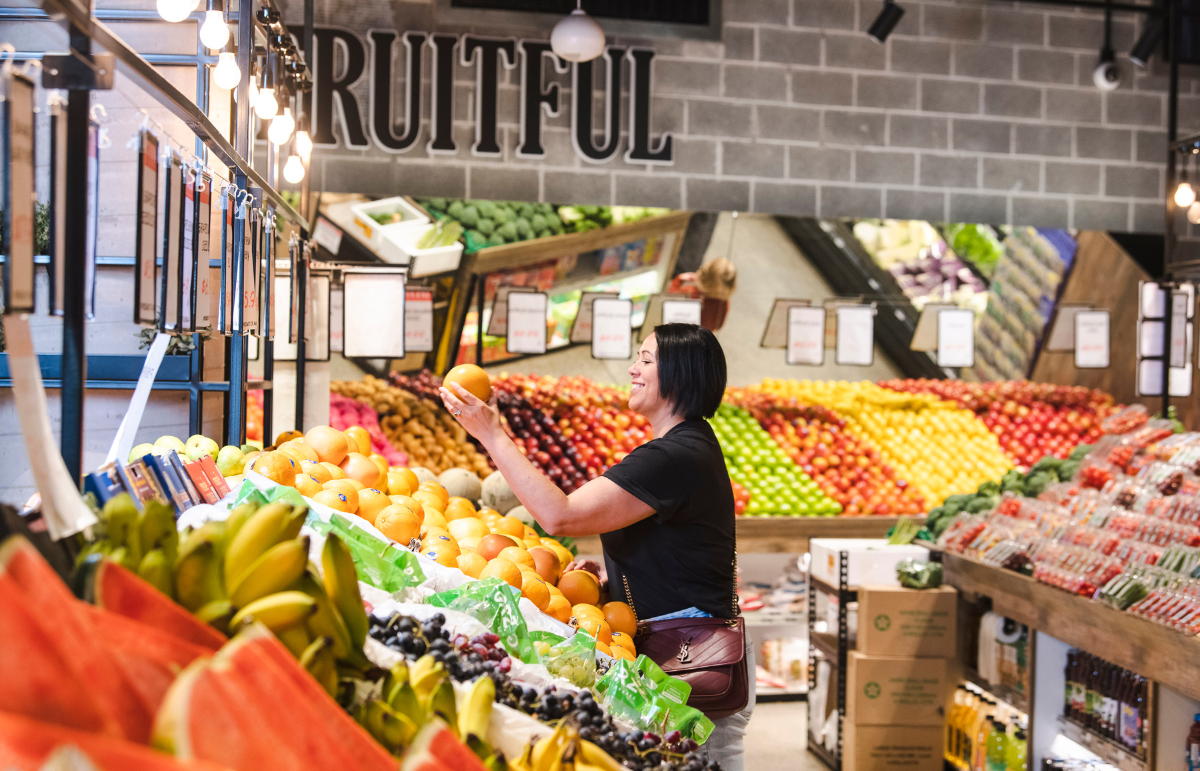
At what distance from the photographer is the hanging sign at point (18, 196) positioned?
3.24 ft

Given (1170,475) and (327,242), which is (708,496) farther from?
(327,242)

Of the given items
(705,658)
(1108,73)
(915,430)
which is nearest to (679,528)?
(705,658)

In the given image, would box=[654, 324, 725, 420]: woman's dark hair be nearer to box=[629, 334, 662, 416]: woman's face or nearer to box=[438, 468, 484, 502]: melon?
box=[629, 334, 662, 416]: woman's face

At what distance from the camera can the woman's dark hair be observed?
2.29m

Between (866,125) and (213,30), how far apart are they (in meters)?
5.12

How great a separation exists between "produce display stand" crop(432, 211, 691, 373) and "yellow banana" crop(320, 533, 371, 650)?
429 centimetres

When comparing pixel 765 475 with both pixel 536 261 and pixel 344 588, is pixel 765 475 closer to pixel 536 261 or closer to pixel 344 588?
pixel 536 261

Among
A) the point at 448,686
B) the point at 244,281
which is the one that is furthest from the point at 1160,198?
the point at 448,686

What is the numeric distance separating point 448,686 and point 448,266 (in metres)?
4.40

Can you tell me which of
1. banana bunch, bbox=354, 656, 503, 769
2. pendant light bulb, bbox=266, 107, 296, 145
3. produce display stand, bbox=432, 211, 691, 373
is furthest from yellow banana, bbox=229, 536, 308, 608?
produce display stand, bbox=432, 211, 691, 373

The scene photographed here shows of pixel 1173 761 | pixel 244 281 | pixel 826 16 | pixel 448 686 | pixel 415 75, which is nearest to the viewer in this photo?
pixel 448 686

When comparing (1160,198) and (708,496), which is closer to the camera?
(708,496)

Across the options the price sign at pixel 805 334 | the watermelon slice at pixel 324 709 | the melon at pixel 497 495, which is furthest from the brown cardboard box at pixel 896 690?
the watermelon slice at pixel 324 709

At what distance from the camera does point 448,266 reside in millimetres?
5320
